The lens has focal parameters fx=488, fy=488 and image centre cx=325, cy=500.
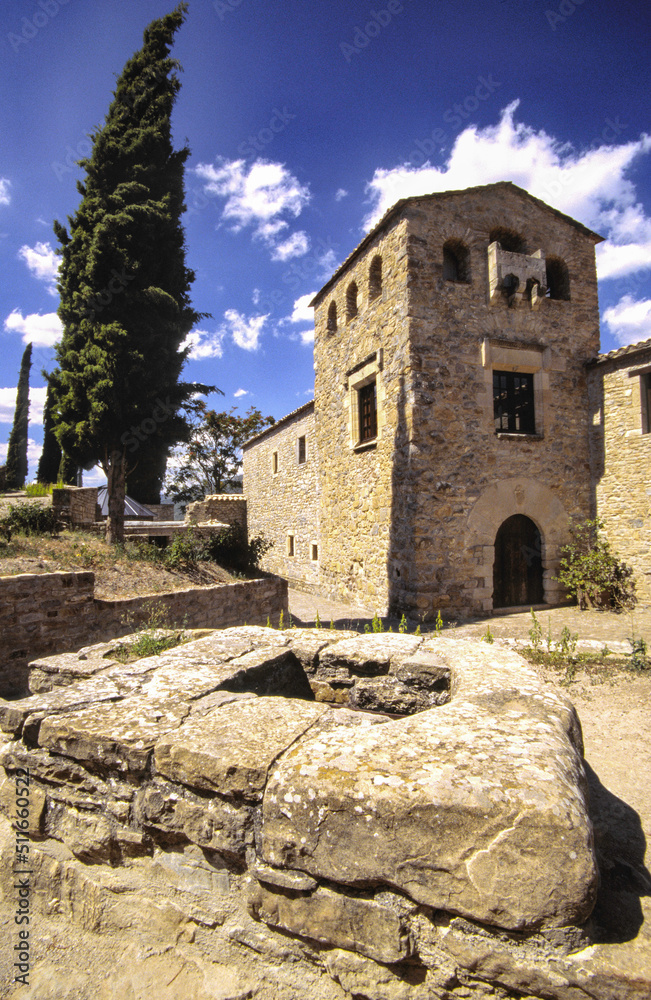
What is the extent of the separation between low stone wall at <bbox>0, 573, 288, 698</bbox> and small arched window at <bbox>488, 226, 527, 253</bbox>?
8676 millimetres

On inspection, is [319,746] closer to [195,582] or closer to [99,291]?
[195,582]

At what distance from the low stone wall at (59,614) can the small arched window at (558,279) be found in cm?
925

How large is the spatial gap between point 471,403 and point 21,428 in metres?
27.1

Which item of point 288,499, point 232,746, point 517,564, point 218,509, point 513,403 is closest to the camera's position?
point 232,746

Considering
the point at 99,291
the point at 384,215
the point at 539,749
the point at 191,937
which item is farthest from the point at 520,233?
the point at 191,937

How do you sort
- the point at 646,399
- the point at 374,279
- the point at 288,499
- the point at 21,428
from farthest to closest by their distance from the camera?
1. the point at 21,428
2. the point at 288,499
3. the point at 374,279
4. the point at 646,399

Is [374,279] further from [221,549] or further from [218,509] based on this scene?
[218,509]

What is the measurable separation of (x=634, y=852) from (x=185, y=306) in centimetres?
1255

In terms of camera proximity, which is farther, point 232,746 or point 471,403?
point 471,403

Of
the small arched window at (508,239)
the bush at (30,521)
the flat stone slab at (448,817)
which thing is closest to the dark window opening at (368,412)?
the small arched window at (508,239)

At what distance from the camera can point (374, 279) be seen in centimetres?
1004

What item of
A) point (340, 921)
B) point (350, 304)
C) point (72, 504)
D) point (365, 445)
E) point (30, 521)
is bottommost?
point (340, 921)

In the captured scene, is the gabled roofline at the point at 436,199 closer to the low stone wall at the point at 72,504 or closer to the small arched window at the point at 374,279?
the small arched window at the point at 374,279

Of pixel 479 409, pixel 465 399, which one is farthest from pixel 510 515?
pixel 465 399
